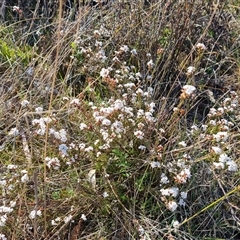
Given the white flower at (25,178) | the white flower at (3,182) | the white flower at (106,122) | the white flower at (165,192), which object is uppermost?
the white flower at (106,122)

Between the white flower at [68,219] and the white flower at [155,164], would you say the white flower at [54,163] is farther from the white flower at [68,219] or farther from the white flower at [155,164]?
the white flower at [155,164]

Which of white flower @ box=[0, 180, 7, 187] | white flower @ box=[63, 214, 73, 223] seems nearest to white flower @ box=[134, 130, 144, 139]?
white flower @ box=[63, 214, 73, 223]

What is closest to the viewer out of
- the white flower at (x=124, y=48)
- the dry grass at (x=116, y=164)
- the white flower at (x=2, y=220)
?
the white flower at (x=2, y=220)

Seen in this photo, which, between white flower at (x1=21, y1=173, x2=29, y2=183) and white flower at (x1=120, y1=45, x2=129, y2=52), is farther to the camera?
white flower at (x1=120, y1=45, x2=129, y2=52)

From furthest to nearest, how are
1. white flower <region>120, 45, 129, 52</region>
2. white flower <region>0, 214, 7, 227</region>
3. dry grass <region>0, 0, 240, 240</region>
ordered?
white flower <region>120, 45, 129, 52</region>
dry grass <region>0, 0, 240, 240</region>
white flower <region>0, 214, 7, 227</region>

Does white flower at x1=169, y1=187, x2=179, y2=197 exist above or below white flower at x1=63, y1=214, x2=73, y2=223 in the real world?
above

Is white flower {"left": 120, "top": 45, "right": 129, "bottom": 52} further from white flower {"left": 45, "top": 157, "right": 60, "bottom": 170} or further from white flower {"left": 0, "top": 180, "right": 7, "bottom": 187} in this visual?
white flower {"left": 0, "top": 180, "right": 7, "bottom": 187}

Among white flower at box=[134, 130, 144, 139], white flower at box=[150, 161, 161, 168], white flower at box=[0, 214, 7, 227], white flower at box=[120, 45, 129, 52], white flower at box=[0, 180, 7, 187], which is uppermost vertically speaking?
white flower at box=[120, 45, 129, 52]

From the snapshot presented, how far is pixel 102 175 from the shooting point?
1699mm

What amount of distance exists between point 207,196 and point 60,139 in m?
0.60

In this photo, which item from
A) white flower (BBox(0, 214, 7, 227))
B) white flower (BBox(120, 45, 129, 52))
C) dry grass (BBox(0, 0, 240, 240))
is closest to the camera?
white flower (BBox(0, 214, 7, 227))

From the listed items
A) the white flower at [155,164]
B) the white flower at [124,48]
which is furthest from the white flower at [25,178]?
the white flower at [124,48]

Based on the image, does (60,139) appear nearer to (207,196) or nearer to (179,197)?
(179,197)

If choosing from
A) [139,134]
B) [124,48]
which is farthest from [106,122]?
[124,48]
